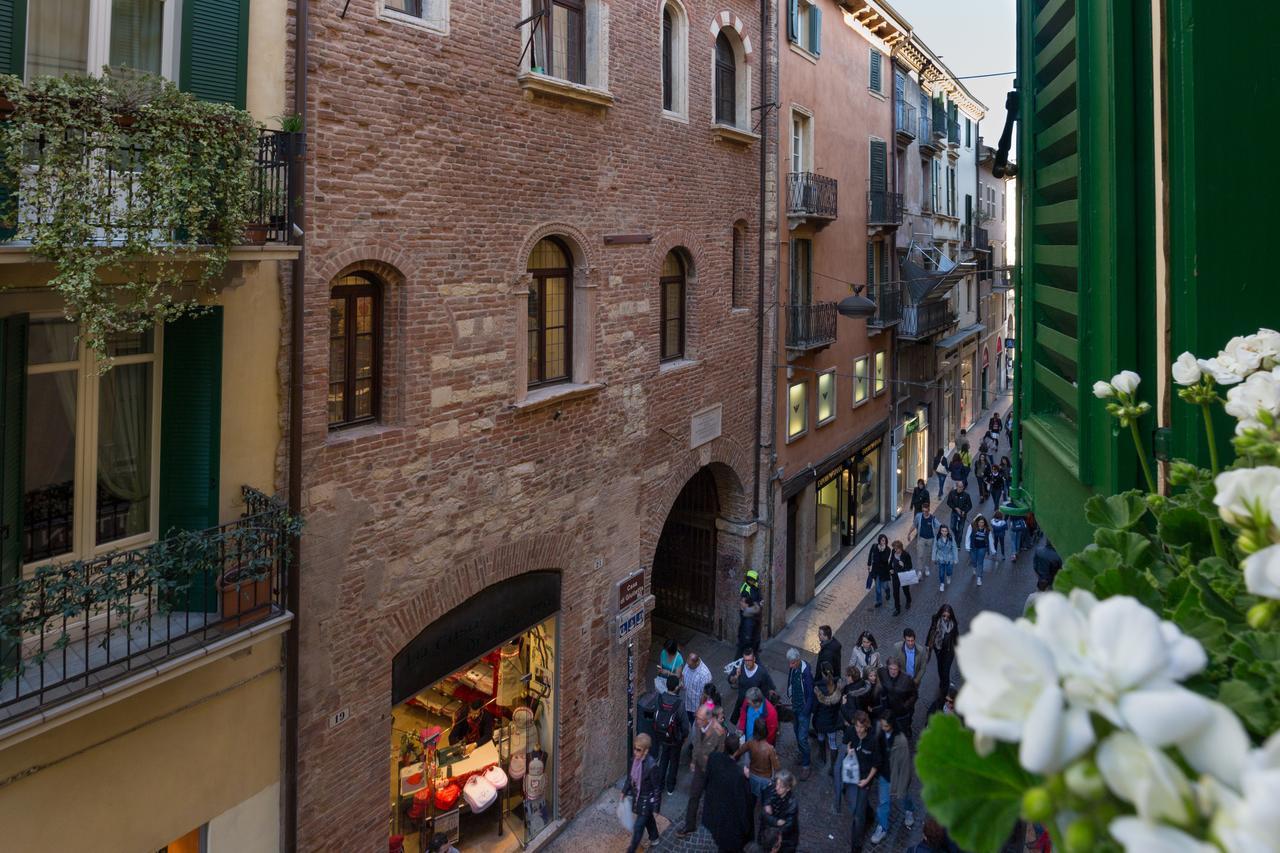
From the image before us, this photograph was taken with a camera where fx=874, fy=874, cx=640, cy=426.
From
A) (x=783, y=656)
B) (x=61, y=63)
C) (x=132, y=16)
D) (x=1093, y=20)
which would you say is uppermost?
(x=132, y=16)

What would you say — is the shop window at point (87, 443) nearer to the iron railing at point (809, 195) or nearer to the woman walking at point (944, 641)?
the woman walking at point (944, 641)

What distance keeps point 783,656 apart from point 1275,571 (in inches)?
623

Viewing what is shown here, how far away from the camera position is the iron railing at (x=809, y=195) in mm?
17453

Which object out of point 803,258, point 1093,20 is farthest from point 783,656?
point 1093,20

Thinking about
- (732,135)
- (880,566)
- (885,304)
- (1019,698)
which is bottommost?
(880,566)

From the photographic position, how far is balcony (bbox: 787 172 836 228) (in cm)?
1745

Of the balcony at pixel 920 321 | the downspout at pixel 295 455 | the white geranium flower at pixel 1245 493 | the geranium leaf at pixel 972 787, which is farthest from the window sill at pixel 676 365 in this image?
the balcony at pixel 920 321

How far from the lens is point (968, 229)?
36250 millimetres

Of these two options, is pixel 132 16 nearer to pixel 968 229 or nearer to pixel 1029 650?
pixel 1029 650

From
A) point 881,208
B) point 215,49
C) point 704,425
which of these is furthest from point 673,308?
point 881,208

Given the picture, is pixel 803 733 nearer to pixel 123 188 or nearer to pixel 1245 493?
pixel 123 188

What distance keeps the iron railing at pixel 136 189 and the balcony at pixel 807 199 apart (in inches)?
472

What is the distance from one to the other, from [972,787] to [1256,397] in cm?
144

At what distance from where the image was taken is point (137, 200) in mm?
5852
